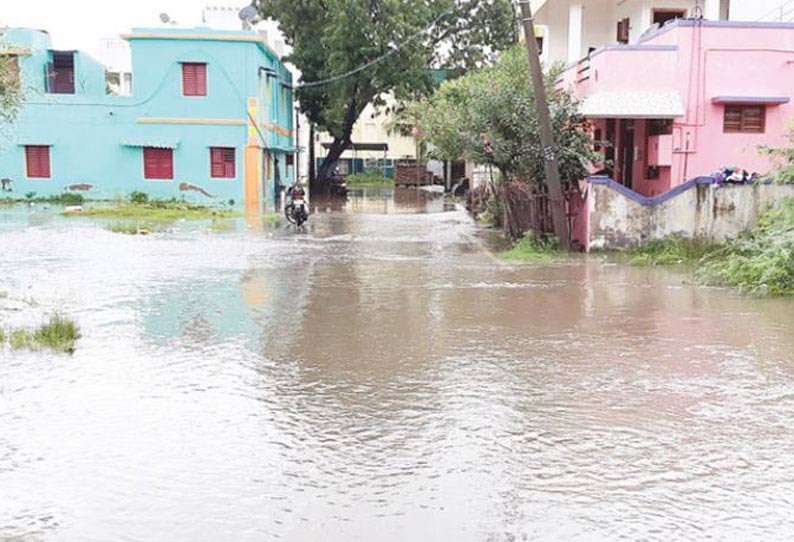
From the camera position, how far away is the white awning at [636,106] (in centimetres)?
1655

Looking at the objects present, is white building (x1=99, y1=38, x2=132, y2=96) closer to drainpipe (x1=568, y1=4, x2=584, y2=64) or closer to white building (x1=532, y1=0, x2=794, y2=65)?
white building (x1=532, y1=0, x2=794, y2=65)

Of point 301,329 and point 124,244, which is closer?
point 301,329

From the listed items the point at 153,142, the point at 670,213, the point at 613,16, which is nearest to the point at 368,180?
the point at 153,142

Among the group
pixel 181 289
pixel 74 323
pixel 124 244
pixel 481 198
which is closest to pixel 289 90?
pixel 481 198

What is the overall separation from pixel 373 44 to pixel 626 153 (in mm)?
18486

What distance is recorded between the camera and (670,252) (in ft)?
49.6

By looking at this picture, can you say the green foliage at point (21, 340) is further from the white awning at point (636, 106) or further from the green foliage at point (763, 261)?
the white awning at point (636, 106)

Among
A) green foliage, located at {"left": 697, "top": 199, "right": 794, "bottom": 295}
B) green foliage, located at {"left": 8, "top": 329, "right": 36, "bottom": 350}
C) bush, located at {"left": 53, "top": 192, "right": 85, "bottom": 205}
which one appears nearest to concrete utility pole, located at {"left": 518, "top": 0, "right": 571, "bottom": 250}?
green foliage, located at {"left": 697, "top": 199, "right": 794, "bottom": 295}

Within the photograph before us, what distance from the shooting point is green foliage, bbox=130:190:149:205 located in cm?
3108

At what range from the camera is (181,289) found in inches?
469

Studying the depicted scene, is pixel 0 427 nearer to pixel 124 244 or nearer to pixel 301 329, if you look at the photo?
pixel 301 329

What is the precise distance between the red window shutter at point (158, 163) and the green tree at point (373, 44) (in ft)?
29.3

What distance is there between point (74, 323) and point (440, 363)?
4249 millimetres

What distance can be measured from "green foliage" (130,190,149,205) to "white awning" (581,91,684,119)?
1948 centimetres
